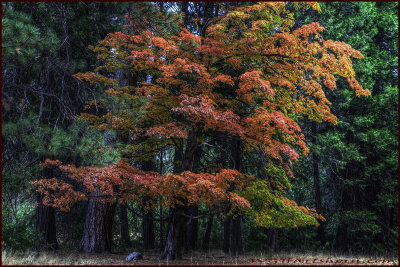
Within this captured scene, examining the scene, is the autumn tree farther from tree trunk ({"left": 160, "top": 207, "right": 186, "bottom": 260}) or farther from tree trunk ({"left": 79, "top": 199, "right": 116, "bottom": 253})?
tree trunk ({"left": 79, "top": 199, "right": 116, "bottom": 253})

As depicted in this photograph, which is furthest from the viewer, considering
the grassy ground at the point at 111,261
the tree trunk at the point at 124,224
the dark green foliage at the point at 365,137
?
the tree trunk at the point at 124,224

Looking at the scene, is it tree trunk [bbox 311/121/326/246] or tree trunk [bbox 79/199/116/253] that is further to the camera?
tree trunk [bbox 311/121/326/246]

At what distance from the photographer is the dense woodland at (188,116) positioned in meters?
7.62

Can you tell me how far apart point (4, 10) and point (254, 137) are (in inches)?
252

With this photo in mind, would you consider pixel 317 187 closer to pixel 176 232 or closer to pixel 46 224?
pixel 176 232

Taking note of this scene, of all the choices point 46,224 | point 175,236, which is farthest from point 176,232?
point 46,224

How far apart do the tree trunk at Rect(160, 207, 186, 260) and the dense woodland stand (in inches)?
1.5

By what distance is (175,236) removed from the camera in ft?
30.1

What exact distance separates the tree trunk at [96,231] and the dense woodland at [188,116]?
0.11 feet

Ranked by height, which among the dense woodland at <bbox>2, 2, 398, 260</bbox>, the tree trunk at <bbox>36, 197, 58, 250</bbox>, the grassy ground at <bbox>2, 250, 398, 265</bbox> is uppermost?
the dense woodland at <bbox>2, 2, 398, 260</bbox>

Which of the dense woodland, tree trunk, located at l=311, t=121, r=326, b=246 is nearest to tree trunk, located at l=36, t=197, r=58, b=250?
the dense woodland

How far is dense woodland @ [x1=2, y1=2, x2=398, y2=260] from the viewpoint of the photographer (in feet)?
25.0

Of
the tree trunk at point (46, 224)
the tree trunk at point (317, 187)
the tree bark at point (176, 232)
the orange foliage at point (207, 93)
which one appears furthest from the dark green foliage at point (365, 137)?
the tree trunk at point (46, 224)

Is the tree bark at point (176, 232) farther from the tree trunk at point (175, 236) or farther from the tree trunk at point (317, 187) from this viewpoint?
the tree trunk at point (317, 187)
